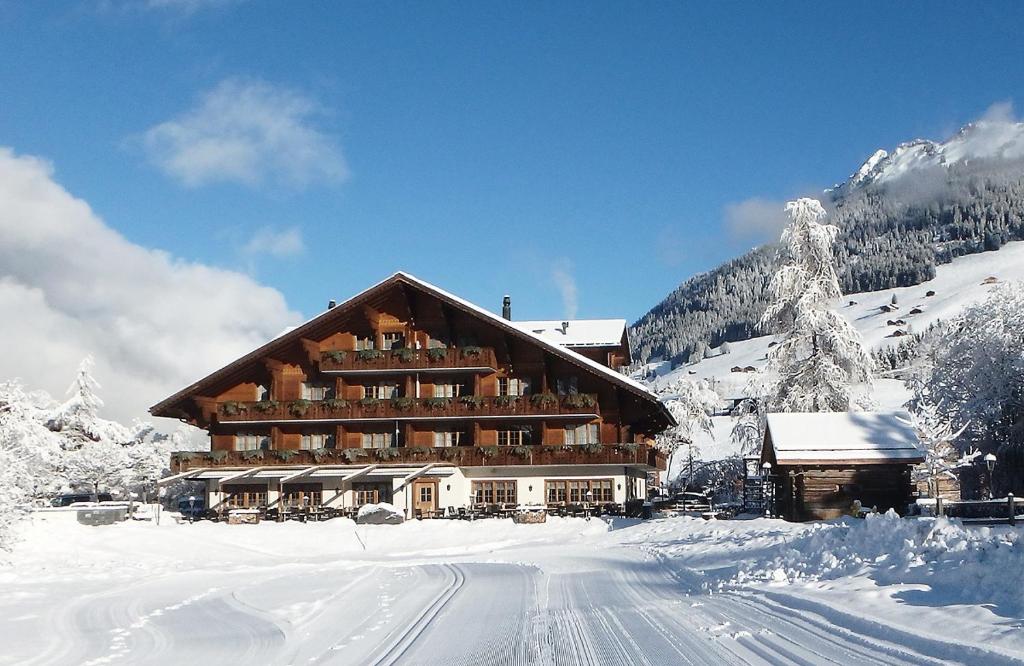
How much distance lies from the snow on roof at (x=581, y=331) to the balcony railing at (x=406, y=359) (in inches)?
292

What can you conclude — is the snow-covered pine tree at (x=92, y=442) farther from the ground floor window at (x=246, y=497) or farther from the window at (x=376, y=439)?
the window at (x=376, y=439)

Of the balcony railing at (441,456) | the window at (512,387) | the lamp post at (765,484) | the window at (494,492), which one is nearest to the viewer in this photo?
the lamp post at (765,484)

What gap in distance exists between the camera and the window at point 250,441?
47875 millimetres

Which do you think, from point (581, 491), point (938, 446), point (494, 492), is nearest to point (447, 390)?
point (494, 492)

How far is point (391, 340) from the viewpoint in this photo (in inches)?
1893

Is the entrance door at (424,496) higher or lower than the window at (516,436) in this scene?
lower

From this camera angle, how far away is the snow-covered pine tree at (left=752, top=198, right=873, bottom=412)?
1839 inches

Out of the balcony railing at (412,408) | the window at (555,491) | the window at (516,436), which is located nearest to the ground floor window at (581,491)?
the window at (555,491)

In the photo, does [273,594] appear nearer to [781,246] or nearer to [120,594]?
[120,594]

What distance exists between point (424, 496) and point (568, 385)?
8.65m

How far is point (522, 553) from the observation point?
96.3 feet

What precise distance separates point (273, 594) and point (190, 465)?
30.5 metres

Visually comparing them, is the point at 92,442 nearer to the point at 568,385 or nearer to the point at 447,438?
the point at 447,438

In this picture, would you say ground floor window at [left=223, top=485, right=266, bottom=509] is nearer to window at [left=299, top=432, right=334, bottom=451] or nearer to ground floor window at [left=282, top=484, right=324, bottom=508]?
ground floor window at [left=282, top=484, right=324, bottom=508]
